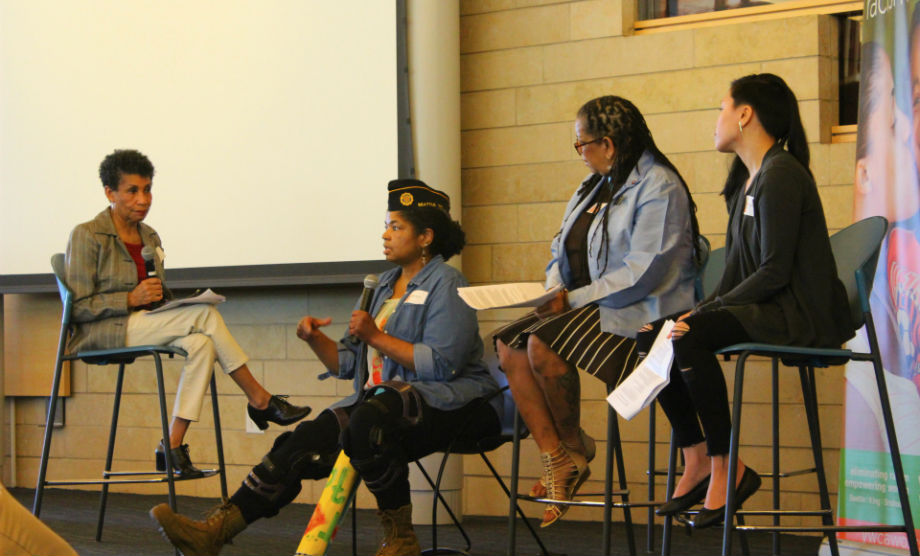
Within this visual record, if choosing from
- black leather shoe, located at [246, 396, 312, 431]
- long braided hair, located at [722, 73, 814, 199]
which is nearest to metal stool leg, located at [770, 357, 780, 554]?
long braided hair, located at [722, 73, 814, 199]

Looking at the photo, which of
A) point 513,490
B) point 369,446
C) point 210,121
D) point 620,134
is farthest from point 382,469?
point 210,121

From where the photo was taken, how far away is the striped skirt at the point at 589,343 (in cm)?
297

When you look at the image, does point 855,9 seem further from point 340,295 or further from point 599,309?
point 340,295

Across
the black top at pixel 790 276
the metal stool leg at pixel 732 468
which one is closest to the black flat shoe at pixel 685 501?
the metal stool leg at pixel 732 468

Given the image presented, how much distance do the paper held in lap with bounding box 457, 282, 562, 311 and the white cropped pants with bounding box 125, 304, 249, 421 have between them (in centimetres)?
113

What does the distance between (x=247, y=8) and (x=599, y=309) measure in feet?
8.38

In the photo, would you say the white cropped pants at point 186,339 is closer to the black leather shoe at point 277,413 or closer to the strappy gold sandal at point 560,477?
the black leather shoe at point 277,413

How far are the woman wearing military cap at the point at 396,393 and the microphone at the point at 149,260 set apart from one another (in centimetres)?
79

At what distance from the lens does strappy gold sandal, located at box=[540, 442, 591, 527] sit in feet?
9.88

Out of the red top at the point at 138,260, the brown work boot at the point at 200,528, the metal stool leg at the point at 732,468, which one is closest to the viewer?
the metal stool leg at the point at 732,468

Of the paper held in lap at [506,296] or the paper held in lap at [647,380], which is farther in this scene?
the paper held in lap at [506,296]

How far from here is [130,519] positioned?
439cm

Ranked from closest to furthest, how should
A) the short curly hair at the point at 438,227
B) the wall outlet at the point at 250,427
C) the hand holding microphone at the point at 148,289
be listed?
the short curly hair at the point at 438,227, the hand holding microphone at the point at 148,289, the wall outlet at the point at 250,427

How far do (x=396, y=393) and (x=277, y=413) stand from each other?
80 centimetres
